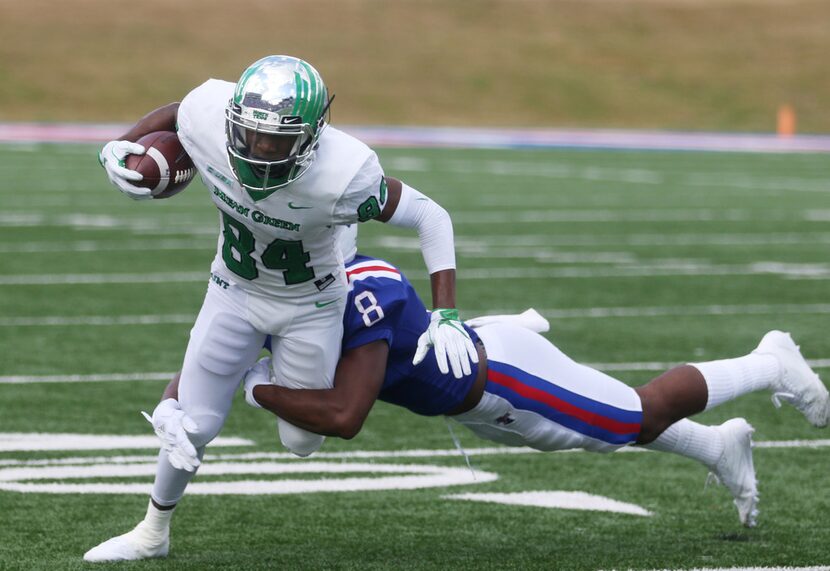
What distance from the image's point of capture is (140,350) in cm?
806

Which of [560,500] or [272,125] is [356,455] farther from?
[272,125]

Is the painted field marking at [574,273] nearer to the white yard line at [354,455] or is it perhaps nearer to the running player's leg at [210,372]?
the white yard line at [354,455]

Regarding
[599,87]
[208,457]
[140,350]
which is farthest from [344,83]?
[208,457]

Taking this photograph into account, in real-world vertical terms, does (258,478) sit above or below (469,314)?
above

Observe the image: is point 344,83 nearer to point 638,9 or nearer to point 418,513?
point 638,9

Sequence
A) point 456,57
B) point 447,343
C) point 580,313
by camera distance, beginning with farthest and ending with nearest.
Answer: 1. point 456,57
2. point 580,313
3. point 447,343

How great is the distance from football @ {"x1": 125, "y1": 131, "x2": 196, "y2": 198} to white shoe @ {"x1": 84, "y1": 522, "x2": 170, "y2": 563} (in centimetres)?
97

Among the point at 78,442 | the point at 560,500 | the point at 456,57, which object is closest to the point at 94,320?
the point at 78,442

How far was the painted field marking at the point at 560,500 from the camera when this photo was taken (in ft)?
16.8

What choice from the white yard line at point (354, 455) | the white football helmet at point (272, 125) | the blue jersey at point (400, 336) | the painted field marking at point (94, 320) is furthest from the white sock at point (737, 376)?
the painted field marking at point (94, 320)

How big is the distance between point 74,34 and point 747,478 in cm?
3453

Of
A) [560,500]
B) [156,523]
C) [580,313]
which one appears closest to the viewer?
[156,523]

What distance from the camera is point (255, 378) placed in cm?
435

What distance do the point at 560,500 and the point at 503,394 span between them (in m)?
0.90
